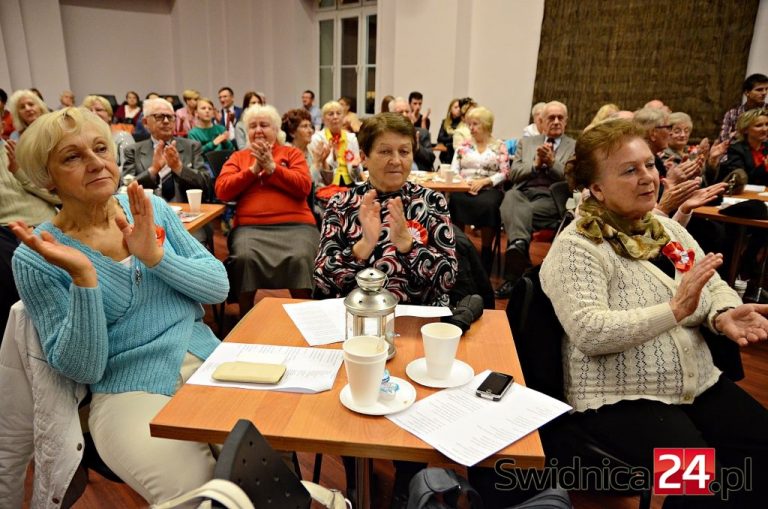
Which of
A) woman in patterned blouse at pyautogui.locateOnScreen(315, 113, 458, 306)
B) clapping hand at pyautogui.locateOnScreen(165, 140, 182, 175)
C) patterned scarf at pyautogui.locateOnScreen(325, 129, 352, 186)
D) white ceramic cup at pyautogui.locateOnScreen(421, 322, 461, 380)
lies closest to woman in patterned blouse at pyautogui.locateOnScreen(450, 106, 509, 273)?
patterned scarf at pyautogui.locateOnScreen(325, 129, 352, 186)

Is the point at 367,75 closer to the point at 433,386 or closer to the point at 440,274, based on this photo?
the point at 440,274

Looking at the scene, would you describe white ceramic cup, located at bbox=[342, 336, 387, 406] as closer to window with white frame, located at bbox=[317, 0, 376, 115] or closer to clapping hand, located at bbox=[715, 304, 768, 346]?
clapping hand, located at bbox=[715, 304, 768, 346]

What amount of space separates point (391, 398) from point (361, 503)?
36cm

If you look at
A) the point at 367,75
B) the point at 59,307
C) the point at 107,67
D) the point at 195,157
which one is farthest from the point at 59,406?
the point at 107,67

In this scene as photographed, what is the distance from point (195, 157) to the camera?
4027mm

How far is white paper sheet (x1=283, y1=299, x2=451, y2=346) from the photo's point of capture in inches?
54.6

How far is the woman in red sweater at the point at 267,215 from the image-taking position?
2.97m

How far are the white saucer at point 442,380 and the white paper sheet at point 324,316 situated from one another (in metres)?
0.23

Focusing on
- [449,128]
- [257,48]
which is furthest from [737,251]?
[257,48]

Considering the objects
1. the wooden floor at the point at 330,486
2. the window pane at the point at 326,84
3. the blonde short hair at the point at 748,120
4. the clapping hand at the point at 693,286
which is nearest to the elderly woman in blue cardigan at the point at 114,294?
the wooden floor at the point at 330,486

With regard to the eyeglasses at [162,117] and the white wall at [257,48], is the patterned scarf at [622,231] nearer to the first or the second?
the eyeglasses at [162,117]

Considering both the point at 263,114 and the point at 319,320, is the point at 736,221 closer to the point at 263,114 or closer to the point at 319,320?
the point at 319,320

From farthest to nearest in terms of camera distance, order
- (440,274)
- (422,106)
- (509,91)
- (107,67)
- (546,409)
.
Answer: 1. (107,67)
2. (422,106)
3. (509,91)
4. (440,274)
5. (546,409)

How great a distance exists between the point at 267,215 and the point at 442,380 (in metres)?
2.21
